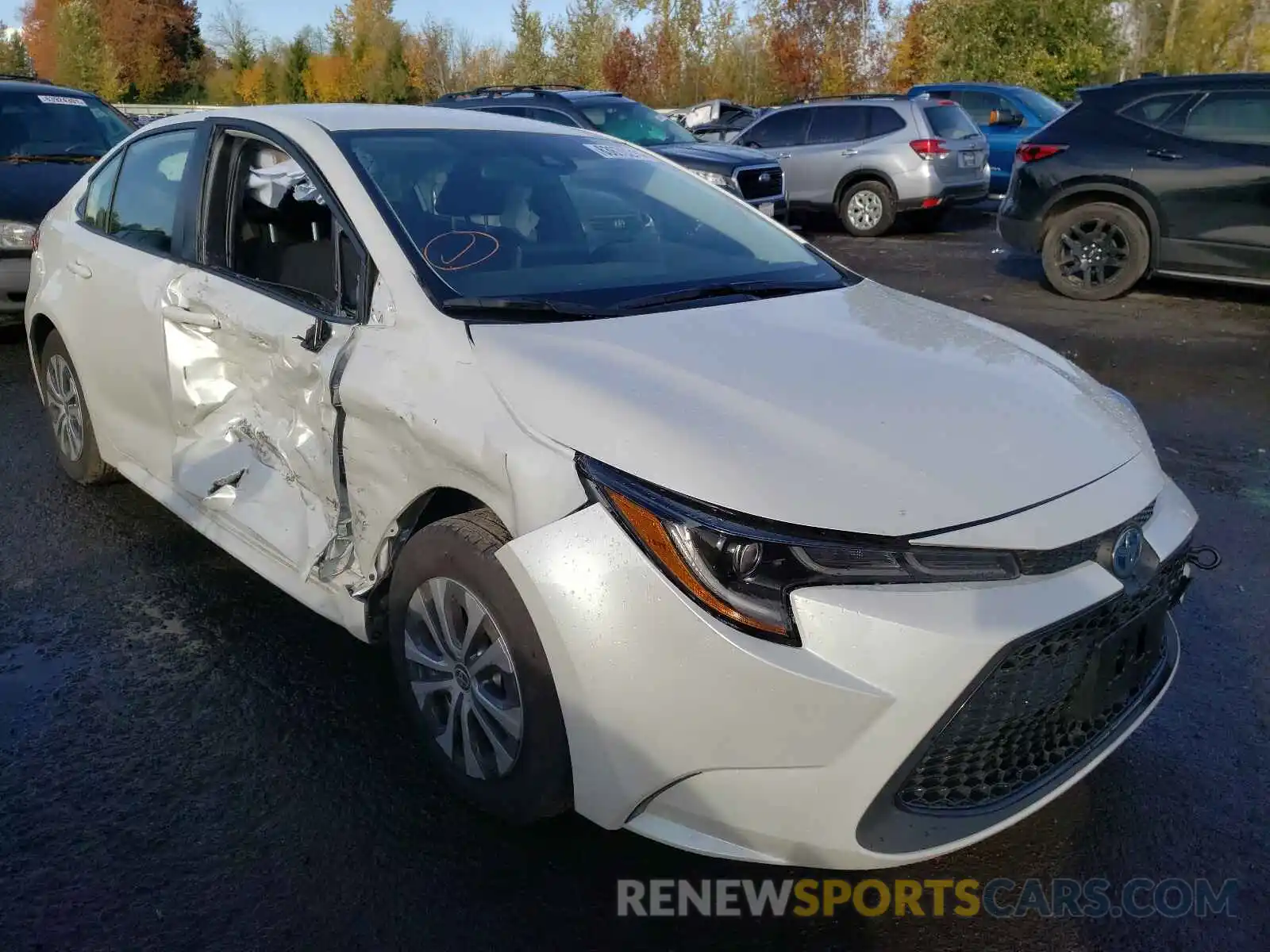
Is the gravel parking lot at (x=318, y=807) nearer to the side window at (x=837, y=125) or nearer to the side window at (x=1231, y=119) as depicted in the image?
the side window at (x=1231, y=119)

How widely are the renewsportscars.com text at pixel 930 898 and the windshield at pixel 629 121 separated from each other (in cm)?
1053

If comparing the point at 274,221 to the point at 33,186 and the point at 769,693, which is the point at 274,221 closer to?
the point at 769,693

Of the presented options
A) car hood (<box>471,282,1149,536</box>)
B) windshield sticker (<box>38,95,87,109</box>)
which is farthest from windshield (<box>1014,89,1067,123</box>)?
car hood (<box>471,282,1149,536</box>)

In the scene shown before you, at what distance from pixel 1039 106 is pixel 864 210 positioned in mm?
4458

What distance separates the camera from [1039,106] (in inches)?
626

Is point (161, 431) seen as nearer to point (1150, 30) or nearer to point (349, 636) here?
point (349, 636)

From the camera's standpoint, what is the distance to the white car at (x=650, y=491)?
205 cm

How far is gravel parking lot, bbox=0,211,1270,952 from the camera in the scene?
92.3 inches

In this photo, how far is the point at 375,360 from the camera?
275cm

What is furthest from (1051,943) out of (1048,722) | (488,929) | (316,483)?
(316,483)

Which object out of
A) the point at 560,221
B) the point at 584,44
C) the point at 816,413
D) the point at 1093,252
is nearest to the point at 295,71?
the point at 584,44

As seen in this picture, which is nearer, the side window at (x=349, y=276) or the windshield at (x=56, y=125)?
the side window at (x=349, y=276)

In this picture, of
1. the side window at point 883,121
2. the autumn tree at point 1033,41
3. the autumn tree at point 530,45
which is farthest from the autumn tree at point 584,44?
the side window at point 883,121

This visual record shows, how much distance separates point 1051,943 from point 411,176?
2.62 m
